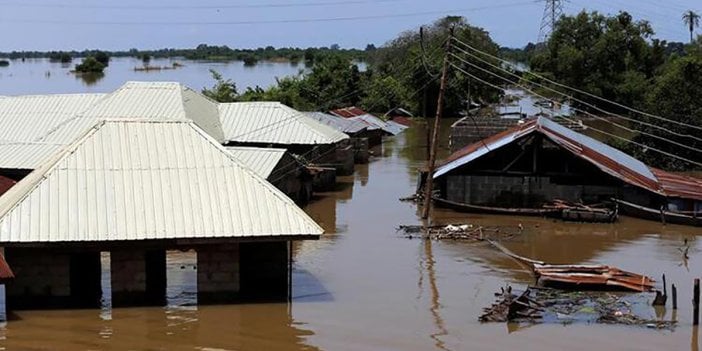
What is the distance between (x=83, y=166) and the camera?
16344 mm

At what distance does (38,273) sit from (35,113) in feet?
55.5

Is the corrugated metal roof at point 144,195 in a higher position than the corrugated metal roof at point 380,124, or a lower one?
lower

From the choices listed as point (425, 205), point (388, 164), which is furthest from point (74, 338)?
point (388, 164)

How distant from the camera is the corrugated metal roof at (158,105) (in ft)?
95.2

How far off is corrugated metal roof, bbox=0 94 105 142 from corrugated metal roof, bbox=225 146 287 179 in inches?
307

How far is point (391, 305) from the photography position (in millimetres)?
17125

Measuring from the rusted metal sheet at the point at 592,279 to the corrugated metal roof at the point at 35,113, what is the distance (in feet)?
58.7

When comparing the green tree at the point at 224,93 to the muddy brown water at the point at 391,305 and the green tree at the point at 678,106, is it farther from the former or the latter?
the muddy brown water at the point at 391,305

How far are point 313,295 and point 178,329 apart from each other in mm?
3215

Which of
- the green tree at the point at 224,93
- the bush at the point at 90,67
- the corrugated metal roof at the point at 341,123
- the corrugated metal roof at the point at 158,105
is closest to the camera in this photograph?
the corrugated metal roof at the point at 158,105

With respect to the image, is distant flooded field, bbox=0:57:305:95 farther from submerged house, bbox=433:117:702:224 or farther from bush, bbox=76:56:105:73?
submerged house, bbox=433:117:702:224

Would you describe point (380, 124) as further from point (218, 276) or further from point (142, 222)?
point (142, 222)

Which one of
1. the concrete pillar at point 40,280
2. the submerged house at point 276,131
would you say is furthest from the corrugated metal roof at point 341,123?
the concrete pillar at point 40,280

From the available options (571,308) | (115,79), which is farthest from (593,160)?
(115,79)
